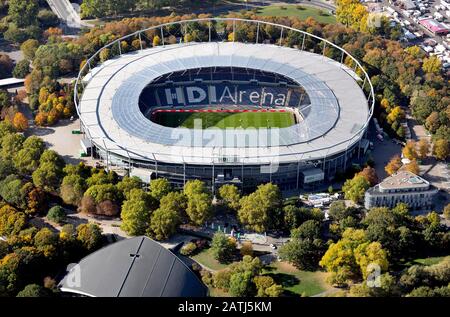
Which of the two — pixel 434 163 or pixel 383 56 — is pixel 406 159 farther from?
pixel 383 56

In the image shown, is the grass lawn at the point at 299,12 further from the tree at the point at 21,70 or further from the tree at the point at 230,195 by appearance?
the tree at the point at 230,195

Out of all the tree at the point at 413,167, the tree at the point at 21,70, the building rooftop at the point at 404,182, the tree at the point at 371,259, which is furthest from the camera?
the tree at the point at 21,70

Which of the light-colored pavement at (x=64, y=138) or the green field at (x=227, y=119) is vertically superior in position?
the green field at (x=227, y=119)

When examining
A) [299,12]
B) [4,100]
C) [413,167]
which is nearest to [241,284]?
[413,167]

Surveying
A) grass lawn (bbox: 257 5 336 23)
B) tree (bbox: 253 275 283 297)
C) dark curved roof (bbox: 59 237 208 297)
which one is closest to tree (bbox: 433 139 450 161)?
tree (bbox: 253 275 283 297)

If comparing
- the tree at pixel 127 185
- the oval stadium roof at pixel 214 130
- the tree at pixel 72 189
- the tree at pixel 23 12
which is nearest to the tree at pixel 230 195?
the oval stadium roof at pixel 214 130

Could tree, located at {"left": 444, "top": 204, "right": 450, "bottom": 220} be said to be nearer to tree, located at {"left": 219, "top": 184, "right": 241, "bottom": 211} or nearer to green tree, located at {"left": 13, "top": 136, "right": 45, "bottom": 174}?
tree, located at {"left": 219, "top": 184, "right": 241, "bottom": 211}

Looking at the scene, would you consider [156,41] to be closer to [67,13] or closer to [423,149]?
[67,13]
